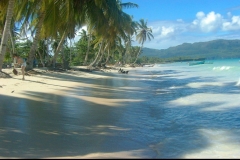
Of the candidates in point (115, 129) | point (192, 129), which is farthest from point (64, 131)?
point (192, 129)

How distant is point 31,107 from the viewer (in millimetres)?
8117

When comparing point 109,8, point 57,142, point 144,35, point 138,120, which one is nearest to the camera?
point 57,142

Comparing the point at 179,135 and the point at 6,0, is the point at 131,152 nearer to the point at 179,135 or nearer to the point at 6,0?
the point at 179,135

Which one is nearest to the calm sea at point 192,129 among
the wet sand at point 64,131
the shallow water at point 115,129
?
the shallow water at point 115,129

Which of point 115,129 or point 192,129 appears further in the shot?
point 192,129

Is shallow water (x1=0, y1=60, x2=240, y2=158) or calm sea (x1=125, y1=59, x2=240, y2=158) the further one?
calm sea (x1=125, y1=59, x2=240, y2=158)

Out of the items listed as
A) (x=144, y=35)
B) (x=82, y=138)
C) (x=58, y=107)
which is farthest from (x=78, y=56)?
(x=82, y=138)

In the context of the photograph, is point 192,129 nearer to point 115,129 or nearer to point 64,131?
point 115,129

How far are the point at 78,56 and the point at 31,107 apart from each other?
41752 mm

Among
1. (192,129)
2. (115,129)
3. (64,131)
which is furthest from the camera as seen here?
(192,129)

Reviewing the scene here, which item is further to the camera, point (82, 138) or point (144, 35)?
point (144, 35)

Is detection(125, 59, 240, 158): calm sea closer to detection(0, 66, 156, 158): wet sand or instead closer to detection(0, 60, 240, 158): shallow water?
detection(0, 60, 240, 158): shallow water

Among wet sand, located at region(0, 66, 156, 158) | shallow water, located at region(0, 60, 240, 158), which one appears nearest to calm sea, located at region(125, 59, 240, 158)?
shallow water, located at region(0, 60, 240, 158)

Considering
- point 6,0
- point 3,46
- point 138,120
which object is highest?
point 6,0
